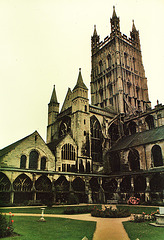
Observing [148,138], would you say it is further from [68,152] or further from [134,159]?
[68,152]

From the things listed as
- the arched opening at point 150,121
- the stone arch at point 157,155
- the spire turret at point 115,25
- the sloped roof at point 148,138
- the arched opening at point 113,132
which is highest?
the spire turret at point 115,25

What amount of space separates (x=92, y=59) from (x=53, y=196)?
57.2m

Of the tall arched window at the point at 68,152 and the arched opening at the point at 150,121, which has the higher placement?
the arched opening at the point at 150,121

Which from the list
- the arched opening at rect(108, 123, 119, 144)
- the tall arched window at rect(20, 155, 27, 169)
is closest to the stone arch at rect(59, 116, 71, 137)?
the arched opening at rect(108, 123, 119, 144)

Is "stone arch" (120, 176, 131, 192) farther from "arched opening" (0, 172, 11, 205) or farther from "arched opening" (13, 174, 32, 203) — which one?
"arched opening" (0, 172, 11, 205)

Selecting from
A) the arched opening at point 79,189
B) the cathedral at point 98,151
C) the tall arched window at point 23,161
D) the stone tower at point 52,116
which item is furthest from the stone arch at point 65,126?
the tall arched window at point 23,161

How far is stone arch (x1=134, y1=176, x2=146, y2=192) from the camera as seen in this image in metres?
35.0

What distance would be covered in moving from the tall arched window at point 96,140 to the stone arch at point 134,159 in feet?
25.2

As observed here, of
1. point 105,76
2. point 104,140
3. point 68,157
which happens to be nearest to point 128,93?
point 105,76

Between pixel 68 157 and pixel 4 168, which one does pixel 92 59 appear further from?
pixel 4 168

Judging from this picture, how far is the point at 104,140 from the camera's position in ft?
156

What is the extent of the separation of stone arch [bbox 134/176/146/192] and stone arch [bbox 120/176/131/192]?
1754mm

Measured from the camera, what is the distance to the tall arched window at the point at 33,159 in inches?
1388

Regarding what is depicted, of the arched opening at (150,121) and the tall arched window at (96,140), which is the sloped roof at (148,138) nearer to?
the tall arched window at (96,140)
